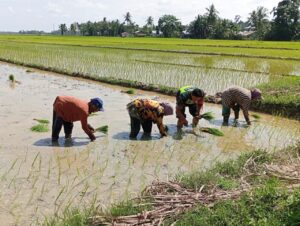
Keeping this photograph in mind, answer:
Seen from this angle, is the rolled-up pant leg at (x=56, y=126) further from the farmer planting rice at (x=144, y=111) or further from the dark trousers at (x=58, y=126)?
the farmer planting rice at (x=144, y=111)

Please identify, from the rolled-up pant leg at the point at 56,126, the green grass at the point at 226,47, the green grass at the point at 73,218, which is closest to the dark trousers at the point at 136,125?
the rolled-up pant leg at the point at 56,126

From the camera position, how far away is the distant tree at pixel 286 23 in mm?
44125

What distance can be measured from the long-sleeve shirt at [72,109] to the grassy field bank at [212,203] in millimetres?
2099

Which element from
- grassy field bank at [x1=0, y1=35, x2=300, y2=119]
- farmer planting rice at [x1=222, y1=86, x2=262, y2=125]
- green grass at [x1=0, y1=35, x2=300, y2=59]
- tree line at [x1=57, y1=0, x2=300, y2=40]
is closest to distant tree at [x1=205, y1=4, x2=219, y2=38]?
tree line at [x1=57, y1=0, x2=300, y2=40]

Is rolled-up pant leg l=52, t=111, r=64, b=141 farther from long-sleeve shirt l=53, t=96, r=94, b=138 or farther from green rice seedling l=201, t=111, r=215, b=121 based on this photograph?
green rice seedling l=201, t=111, r=215, b=121

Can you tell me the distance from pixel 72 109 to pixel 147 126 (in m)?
1.43

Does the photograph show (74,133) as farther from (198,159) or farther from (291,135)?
(291,135)

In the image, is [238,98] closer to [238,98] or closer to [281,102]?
[238,98]

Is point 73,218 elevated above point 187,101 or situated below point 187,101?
below

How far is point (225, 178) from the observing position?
4371 mm

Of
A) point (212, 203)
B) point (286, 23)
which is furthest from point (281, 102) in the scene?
point (286, 23)

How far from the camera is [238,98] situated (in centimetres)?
739

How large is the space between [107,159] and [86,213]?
74.0 inches

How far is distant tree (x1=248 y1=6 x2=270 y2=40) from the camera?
49056 mm
